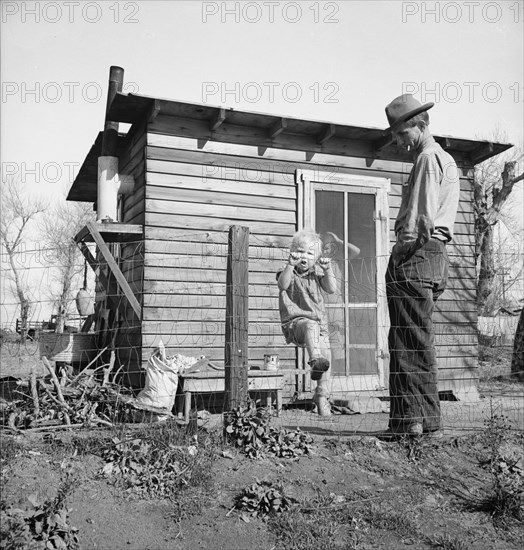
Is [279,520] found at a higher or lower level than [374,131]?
lower

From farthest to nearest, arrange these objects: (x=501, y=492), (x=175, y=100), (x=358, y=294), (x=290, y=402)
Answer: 1. (x=358, y=294)
2. (x=290, y=402)
3. (x=175, y=100)
4. (x=501, y=492)

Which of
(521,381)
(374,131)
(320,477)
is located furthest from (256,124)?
(521,381)

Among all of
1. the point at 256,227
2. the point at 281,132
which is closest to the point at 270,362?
the point at 256,227

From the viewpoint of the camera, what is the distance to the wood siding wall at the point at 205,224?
7098mm

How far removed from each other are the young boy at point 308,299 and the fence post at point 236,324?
1299mm

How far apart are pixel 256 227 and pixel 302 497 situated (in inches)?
167

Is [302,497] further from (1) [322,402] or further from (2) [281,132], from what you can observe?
(2) [281,132]

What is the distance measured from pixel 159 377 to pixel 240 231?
1828 mm

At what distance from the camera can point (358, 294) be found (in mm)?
8078

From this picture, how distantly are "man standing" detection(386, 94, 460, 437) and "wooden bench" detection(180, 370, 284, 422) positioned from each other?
1.74 metres

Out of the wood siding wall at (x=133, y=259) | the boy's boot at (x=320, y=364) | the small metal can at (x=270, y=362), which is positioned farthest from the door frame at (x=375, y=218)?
the wood siding wall at (x=133, y=259)

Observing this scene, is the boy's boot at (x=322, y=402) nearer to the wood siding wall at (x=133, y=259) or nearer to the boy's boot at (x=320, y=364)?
the boy's boot at (x=320, y=364)

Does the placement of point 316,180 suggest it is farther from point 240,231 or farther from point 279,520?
point 279,520

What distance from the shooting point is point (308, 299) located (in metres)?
6.40
